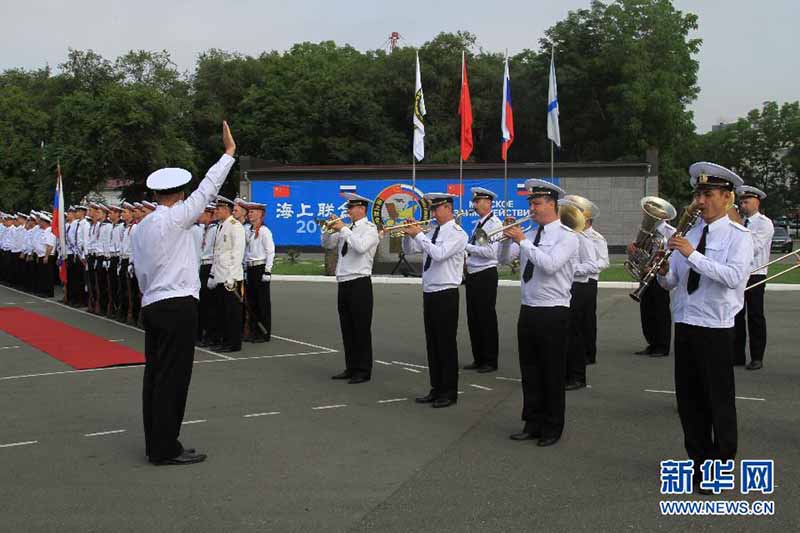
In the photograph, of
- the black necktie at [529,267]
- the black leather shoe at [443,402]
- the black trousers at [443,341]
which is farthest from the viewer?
the black trousers at [443,341]

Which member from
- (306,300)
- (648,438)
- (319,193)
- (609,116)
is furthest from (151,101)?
(648,438)

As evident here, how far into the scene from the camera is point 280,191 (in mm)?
34938

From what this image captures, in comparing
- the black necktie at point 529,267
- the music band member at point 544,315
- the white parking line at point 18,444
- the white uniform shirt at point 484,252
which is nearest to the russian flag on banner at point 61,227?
the white uniform shirt at point 484,252

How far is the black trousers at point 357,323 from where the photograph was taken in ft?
31.6

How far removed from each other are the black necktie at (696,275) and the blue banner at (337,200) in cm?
2601

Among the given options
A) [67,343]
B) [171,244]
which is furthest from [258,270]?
[171,244]

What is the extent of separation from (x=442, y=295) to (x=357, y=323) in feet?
5.07

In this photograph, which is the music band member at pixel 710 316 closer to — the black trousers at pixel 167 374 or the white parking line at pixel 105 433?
the black trousers at pixel 167 374

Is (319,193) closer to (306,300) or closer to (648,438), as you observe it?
(306,300)

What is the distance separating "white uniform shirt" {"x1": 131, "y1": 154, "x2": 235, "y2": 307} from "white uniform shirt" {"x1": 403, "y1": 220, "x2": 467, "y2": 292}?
2656mm

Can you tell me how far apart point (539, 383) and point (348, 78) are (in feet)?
181

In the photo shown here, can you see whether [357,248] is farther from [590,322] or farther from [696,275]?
[696,275]

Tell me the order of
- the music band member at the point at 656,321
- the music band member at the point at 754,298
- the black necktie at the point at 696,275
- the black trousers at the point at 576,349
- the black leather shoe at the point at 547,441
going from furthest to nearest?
the music band member at the point at 656,321
the music band member at the point at 754,298
the black trousers at the point at 576,349
the black leather shoe at the point at 547,441
the black necktie at the point at 696,275

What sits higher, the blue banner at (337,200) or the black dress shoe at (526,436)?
the blue banner at (337,200)
